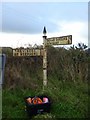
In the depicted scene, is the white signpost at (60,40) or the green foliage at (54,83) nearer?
the green foliage at (54,83)

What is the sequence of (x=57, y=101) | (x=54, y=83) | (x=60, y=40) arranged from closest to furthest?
1. (x=57, y=101)
2. (x=60, y=40)
3. (x=54, y=83)

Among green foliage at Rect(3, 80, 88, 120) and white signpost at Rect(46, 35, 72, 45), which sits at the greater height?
white signpost at Rect(46, 35, 72, 45)

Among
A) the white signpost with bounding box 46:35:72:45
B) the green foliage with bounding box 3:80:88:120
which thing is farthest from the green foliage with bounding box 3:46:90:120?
the white signpost with bounding box 46:35:72:45

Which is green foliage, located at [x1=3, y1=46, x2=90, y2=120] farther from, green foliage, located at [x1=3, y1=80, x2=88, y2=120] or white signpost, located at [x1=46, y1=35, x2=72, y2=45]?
white signpost, located at [x1=46, y1=35, x2=72, y2=45]

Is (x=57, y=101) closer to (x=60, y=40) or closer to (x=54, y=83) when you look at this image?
(x=54, y=83)

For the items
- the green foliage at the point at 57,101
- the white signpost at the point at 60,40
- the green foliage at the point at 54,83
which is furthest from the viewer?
the white signpost at the point at 60,40

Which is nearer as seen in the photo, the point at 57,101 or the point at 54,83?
the point at 57,101

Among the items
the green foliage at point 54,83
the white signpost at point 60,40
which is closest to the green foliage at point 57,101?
the green foliage at point 54,83

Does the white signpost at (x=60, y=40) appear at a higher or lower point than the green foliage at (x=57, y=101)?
higher

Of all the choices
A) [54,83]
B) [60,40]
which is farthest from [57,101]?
[60,40]

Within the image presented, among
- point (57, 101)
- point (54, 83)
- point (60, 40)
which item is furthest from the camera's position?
point (54, 83)

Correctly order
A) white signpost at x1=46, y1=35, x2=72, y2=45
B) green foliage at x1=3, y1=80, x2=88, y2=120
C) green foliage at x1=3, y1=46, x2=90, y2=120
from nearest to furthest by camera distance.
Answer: green foliage at x1=3, y1=80, x2=88, y2=120
green foliage at x1=3, y1=46, x2=90, y2=120
white signpost at x1=46, y1=35, x2=72, y2=45

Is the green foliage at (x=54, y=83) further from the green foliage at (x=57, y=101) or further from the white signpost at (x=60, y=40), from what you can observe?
the white signpost at (x=60, y=40)

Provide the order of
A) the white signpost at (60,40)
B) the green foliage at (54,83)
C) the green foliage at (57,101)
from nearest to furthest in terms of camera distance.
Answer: the green foliage at (57,101)
the green foliage at (54,83)
the white signpost at (60,40)
